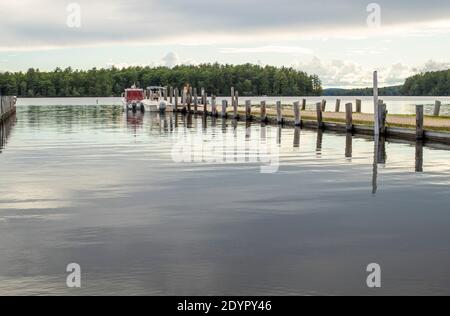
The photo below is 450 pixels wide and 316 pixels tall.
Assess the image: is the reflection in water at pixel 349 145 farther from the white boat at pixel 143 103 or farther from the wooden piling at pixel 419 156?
the white boat at pixel 143 103

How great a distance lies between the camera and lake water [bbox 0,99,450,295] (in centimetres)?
1170

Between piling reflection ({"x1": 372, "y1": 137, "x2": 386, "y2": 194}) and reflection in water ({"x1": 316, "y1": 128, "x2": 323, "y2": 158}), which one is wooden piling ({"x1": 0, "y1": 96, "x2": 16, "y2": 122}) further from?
piling reflection ({"x1": 372, "y1": 137, "x2": 386, "y2": 194})

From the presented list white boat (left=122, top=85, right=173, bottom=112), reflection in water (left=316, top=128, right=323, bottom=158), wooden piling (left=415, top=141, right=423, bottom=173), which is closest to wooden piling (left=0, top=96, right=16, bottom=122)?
white boat (left=122, top=85, right=173, bottom=112)

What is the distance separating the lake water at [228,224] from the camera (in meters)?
11.7

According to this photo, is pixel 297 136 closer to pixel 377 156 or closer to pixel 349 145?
pixel 349 145

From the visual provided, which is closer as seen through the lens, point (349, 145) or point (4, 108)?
point (349, 145)

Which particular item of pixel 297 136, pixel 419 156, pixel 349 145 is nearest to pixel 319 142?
pixel 349 145

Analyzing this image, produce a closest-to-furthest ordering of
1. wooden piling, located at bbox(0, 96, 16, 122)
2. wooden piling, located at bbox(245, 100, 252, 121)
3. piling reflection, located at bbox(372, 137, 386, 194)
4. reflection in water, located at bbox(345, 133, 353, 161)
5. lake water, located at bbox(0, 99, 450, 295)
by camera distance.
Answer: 1. lake water, located at bbox(0, 99, 450, 295)
2. piling reflection, located at bbox(372, 137, 386, 194)
3. reflection in water, located at bbox(345, 133, 353, 161)
4. wooden piling, located at bbox(245, 100, 252, 121)
5. wooden piling, located at bbox(0, 96, 16, 122)

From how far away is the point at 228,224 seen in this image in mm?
16203

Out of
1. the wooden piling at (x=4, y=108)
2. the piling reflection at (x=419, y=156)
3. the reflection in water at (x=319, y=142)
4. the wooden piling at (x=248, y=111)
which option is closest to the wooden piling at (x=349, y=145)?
the reflection in water at (x=319, y=142)

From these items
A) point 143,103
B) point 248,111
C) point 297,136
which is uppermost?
point 248,111

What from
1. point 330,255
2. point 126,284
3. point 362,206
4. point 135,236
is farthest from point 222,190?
point 126,284

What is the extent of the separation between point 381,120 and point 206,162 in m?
14.2

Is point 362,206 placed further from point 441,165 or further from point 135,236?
point 441,165
